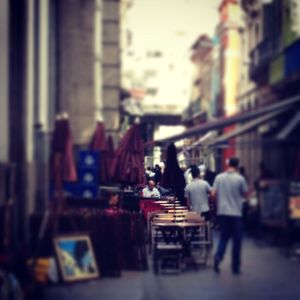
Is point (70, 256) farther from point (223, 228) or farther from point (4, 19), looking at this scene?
point (223, 228)

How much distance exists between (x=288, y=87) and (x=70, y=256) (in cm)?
1205

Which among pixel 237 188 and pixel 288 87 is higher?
pixel 288 87

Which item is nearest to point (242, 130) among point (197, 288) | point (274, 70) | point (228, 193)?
point (197, 288)

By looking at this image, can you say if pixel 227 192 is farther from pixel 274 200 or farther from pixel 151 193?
pixel 274 200

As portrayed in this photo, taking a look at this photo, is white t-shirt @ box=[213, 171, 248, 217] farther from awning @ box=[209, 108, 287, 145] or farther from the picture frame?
the picture frame

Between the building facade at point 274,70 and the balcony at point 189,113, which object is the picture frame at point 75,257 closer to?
the balcony at point 189,113

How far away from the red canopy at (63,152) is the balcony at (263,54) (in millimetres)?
10749

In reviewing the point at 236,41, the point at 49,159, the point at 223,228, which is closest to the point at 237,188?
the point at 223,228

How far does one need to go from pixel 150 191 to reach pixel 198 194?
14 cm

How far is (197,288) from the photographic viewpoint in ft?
23.2

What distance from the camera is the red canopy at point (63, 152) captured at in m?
7.96

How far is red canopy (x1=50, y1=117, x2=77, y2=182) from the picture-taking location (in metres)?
7.96

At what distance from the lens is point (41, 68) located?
886cm

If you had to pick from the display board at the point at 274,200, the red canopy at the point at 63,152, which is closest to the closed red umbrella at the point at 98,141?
the red canopy at the point at 63,152
